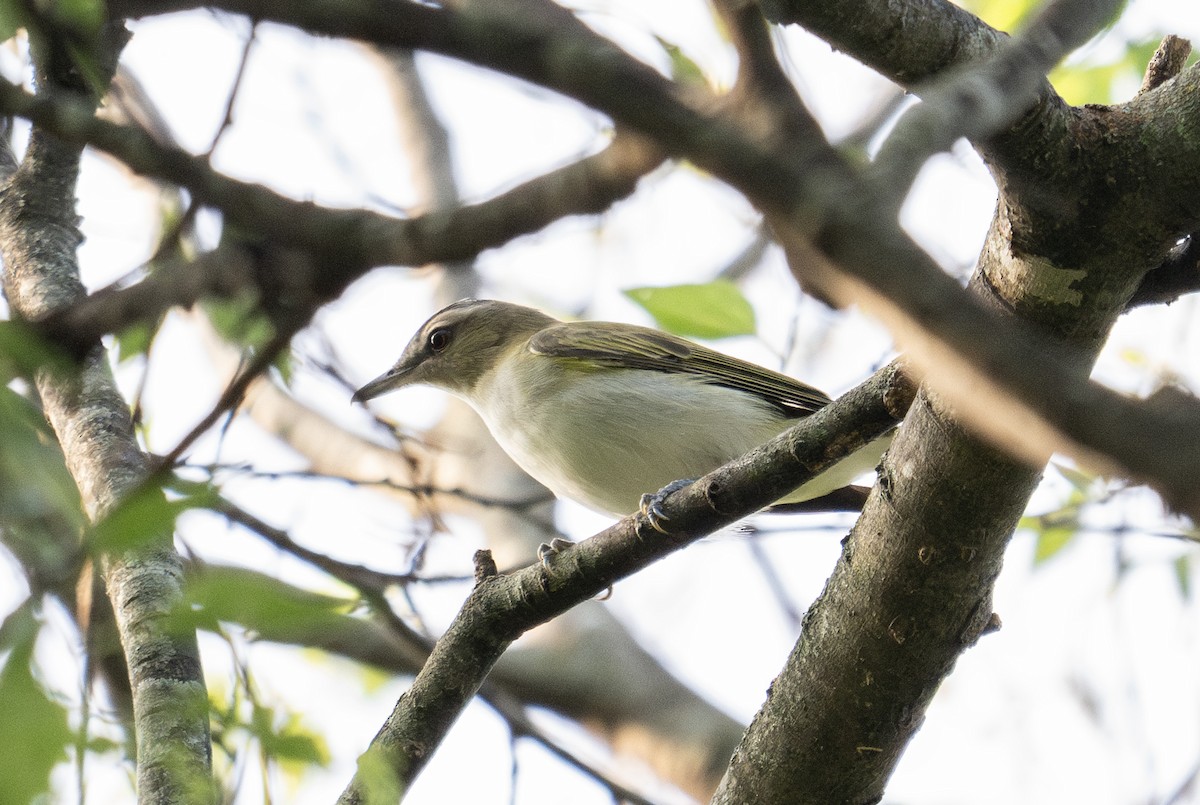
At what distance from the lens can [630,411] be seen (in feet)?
17.2

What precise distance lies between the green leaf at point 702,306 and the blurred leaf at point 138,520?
108 inches

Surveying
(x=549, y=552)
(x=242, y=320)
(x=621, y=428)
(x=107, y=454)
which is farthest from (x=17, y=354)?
(x=621, y=428)

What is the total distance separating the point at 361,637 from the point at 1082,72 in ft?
14.8

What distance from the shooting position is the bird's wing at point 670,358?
217 inches

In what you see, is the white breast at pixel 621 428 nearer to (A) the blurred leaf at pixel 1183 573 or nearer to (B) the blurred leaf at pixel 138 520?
(A) the blurred leaf at pixel 1183 573

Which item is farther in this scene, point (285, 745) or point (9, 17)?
point (9, 17)

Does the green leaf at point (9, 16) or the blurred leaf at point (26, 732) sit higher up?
the green leaf at point (9, 16)

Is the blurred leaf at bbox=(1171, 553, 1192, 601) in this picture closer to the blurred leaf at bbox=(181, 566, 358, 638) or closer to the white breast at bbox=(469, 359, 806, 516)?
the white breast at bbox=(469, 359, 806, 516)

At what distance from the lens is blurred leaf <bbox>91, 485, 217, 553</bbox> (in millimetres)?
1320

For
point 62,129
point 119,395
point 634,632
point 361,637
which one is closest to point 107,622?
point 119,395

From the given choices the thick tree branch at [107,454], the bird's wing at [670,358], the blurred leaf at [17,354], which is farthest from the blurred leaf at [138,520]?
the bird's wing at [670,358]

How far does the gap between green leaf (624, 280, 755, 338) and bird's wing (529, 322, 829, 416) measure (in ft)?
5.04

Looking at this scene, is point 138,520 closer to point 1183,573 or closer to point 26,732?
point 26,732

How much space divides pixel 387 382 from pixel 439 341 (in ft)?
1.31
